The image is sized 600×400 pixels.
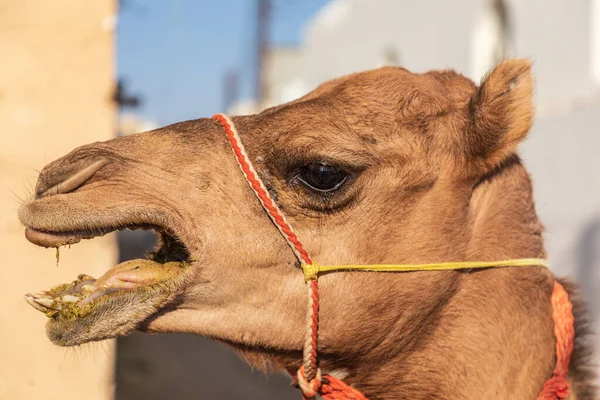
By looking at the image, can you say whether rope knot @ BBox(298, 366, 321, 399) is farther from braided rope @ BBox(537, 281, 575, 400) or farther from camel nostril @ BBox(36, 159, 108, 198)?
camel nostril @ BBox(36, 159, 108, 198)

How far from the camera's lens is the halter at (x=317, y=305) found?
262 centimetres

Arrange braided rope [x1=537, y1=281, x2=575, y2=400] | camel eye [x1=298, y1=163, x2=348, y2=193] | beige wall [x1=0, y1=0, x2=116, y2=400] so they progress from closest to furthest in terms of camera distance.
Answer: camel eye [x1=298, y1=163, x2=348, y2=193]
braided rope [x1=537, y1=281, x2=575, y2=400]
beige wall [x1=0, y1=0, x2=116, y2=400]

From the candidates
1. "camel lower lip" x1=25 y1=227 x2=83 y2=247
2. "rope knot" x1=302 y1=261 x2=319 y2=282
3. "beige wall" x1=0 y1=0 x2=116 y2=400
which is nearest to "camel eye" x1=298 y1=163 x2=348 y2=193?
"rope knot" x1=302 y1=261 x2=319 y2=282

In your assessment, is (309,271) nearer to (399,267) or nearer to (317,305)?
(317,305)

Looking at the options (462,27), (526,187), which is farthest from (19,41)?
(462,27)

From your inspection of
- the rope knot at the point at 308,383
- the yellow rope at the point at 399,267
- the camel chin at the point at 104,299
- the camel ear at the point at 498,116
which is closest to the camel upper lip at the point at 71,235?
the camel chin at the point at 104,299

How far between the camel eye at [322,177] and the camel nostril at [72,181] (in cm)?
70

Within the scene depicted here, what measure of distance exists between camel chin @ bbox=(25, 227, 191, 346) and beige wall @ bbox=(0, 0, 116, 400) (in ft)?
3.95

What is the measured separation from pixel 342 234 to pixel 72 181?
3.11 ft

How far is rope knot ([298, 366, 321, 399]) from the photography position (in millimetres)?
2701

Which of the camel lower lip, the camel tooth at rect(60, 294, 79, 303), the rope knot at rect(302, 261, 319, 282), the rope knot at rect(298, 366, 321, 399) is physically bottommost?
the rope knot at rect(298, 366, 321, 399)

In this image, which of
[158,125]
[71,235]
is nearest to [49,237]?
[71,235]

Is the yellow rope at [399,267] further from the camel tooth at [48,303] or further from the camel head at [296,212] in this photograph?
the camel tooth at [48,303]

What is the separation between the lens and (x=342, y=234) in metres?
2.67
